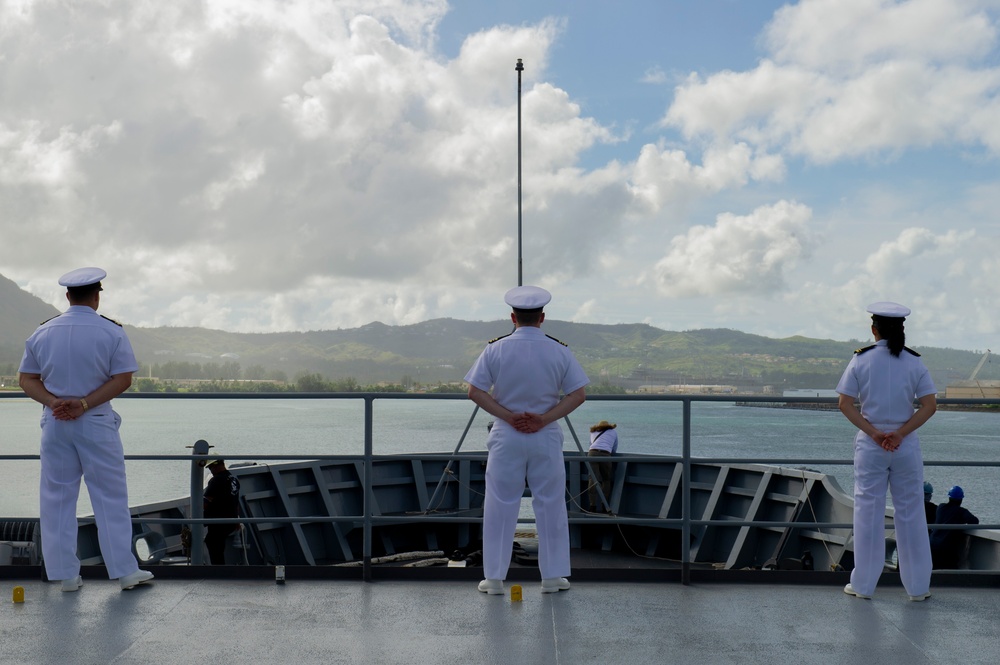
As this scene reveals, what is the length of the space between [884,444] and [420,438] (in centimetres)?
8625

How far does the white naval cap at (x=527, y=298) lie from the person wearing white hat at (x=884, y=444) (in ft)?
5.25

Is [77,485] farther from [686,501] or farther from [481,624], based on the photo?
[686,501]

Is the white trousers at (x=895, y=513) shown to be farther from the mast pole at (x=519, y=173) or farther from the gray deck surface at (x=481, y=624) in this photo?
the mast pole at (x=519, y=173)

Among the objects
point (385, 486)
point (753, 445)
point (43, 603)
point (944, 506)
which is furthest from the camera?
point (753, 445)

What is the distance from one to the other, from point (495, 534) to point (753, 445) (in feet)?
270

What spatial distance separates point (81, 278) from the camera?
197 inches

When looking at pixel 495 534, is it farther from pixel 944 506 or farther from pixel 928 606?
pixel 944 506

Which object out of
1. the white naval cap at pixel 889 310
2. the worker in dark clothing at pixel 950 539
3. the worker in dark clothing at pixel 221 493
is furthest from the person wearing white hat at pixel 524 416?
the worker in dark clothing at pixel 950 539

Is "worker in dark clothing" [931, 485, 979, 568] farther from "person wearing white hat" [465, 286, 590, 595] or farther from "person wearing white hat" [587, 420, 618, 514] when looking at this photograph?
"person wearing white hat" [465, 286, 590, 595]

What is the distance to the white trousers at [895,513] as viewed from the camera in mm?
5012

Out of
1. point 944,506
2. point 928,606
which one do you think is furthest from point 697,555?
point 928,606

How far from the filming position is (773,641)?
14.1 ft

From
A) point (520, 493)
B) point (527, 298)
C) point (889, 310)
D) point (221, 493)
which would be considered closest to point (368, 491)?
point (520, 493)

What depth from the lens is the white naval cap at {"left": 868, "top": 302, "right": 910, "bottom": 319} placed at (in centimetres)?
507
